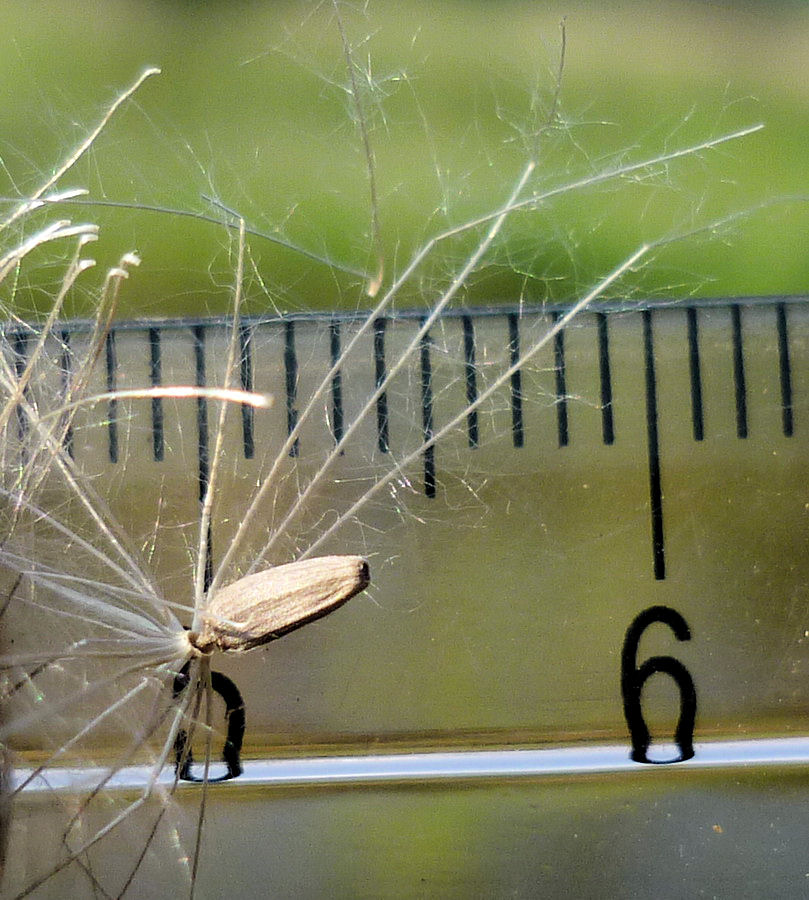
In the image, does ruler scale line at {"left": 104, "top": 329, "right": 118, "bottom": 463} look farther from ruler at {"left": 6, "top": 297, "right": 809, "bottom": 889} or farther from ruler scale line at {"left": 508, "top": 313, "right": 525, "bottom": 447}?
ruler scale line at {"left": 508, "top": 313, "right": 525, "bottom": 447}

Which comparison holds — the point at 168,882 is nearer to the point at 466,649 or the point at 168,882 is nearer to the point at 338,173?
the point at 466,649

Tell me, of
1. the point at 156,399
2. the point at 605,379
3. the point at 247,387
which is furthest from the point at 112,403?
the point at 605,379

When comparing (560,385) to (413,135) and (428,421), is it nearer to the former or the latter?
(428,421)

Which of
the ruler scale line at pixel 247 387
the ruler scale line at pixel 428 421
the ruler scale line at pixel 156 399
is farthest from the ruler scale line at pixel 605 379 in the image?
the ruler scale line at pixel 156 399

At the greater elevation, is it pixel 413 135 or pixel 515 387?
pixel 413 135

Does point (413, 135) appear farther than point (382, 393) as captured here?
Yes

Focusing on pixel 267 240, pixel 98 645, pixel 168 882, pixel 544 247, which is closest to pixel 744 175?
pixel 544 247
